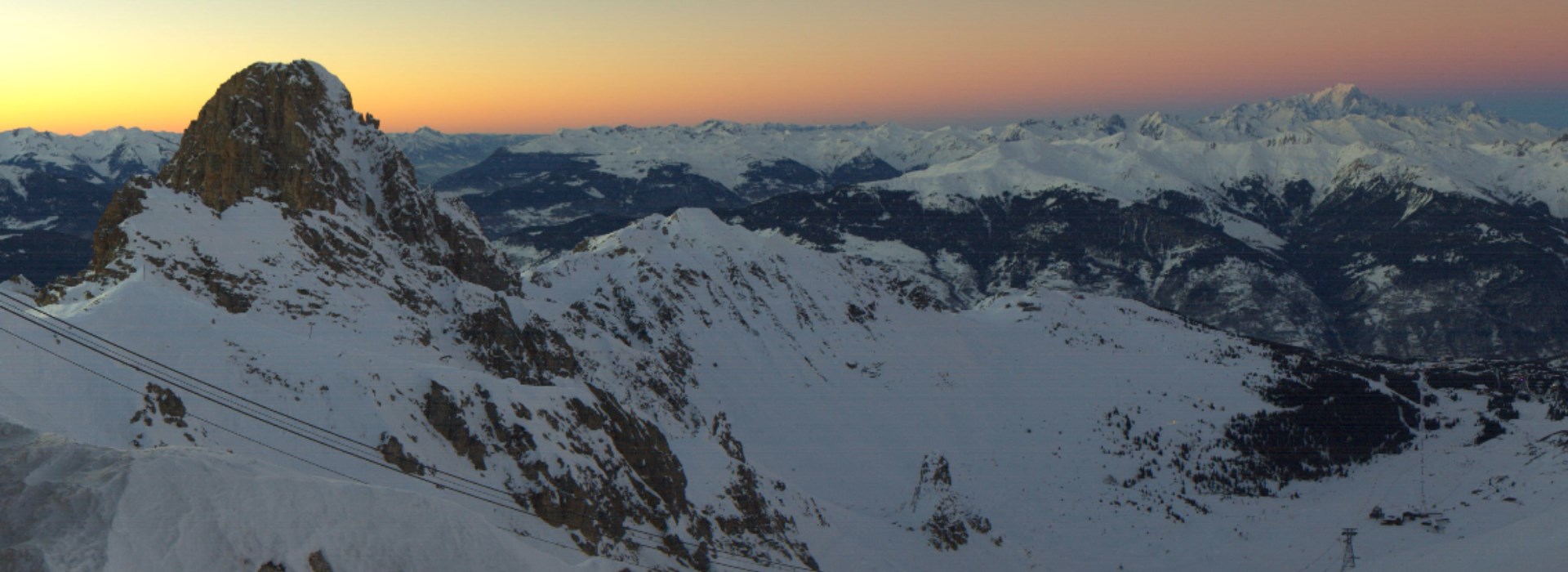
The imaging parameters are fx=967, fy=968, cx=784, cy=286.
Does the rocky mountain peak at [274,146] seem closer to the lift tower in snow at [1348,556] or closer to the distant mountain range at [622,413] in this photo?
the distant mountain range at [622,413]

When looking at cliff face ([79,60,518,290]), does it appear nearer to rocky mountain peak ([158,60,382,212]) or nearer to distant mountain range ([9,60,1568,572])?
rocky mountain peak ([158,60,382,212])

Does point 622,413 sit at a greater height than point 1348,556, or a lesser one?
greater

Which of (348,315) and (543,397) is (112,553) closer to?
(543,397)

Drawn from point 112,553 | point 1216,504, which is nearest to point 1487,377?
point 1216,504

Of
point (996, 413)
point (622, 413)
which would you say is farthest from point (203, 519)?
point (996, 413)

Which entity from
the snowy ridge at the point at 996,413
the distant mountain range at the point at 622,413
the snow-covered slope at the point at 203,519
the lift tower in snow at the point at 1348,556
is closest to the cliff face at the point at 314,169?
the distant mountain range at the point at 622,413

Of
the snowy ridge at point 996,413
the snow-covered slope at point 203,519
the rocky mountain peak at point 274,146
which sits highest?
the rocky mountain peak at point 274,146

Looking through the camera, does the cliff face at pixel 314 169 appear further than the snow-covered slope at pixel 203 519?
Yes

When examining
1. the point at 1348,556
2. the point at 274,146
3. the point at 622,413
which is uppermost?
the point at 274,146

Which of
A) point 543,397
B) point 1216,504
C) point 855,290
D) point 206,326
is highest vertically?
point 206,326

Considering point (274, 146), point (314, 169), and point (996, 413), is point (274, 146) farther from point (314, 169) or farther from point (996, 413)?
point (996, 413)

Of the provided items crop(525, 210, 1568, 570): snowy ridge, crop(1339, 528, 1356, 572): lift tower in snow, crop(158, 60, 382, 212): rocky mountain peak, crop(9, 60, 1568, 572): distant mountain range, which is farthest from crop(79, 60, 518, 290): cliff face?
crop(1339, 528, 1356, 572): lift tower in snow
